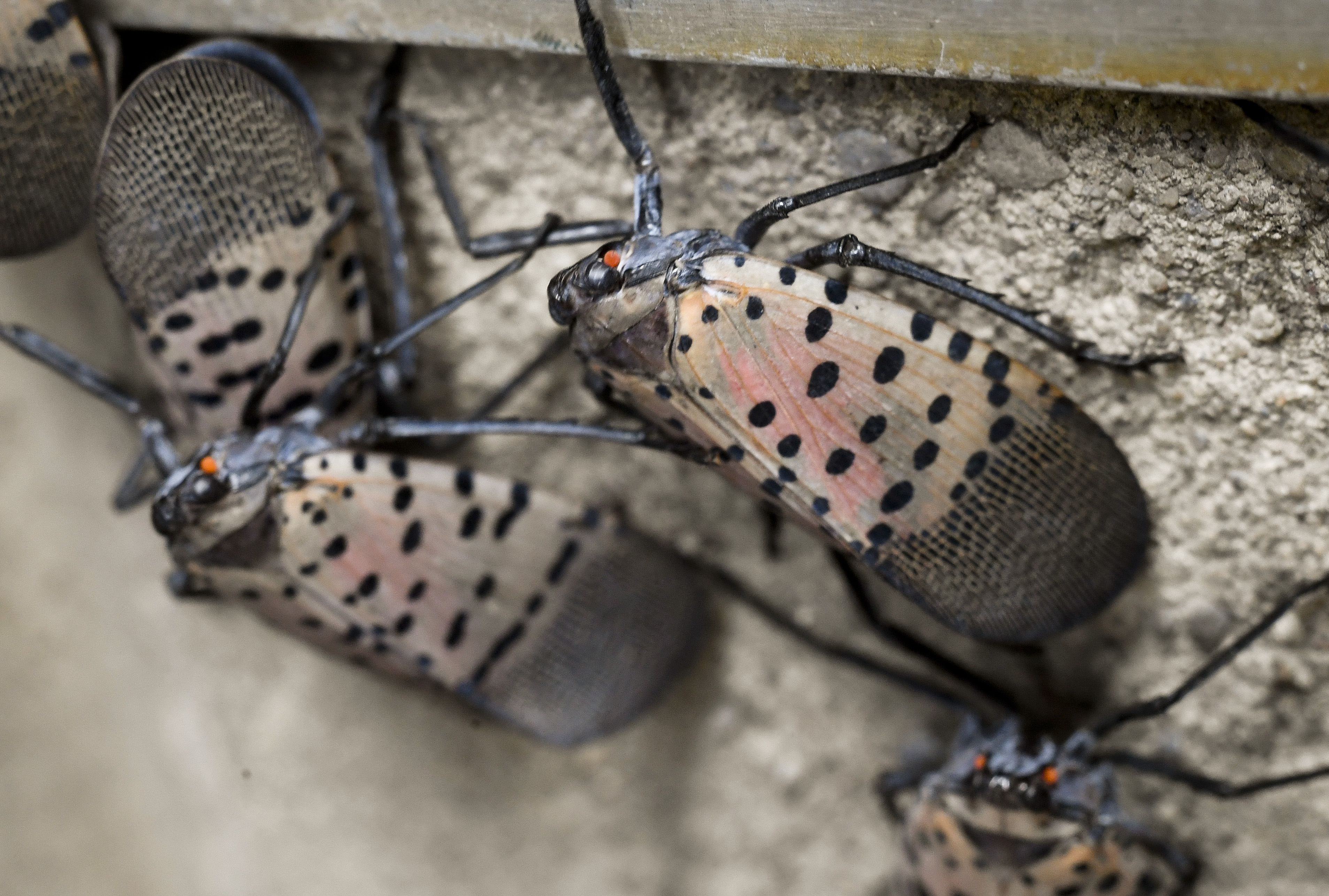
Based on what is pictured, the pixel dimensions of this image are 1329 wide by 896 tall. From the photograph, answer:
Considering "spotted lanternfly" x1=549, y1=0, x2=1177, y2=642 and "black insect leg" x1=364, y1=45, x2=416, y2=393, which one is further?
"black insect leg" x1=364, y1=45, x2=416, y2=393

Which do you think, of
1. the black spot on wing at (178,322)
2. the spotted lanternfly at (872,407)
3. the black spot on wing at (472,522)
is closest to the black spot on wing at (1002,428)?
the spotted lanternfly at (872,407)

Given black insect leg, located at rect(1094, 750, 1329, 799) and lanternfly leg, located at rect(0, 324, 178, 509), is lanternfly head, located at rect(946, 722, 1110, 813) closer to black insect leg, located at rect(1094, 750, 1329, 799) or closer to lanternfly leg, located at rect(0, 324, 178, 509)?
black insect leg, located at rect(1094, 750, 1329, 799)

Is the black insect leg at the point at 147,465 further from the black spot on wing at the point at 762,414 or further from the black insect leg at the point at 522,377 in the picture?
the black spot on wing at the point at 762,414

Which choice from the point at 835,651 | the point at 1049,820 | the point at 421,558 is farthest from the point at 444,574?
the point at 1049,820

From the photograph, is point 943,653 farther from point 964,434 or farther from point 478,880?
point 478,880

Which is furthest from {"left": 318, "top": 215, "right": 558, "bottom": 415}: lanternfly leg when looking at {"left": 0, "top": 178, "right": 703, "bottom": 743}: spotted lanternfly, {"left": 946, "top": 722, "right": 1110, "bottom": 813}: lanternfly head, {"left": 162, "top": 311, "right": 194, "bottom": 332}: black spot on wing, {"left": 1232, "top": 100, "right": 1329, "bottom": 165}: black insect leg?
{"left": 946, "top": 722, "right": 1110, "bottom": 813}: lanternfly head
